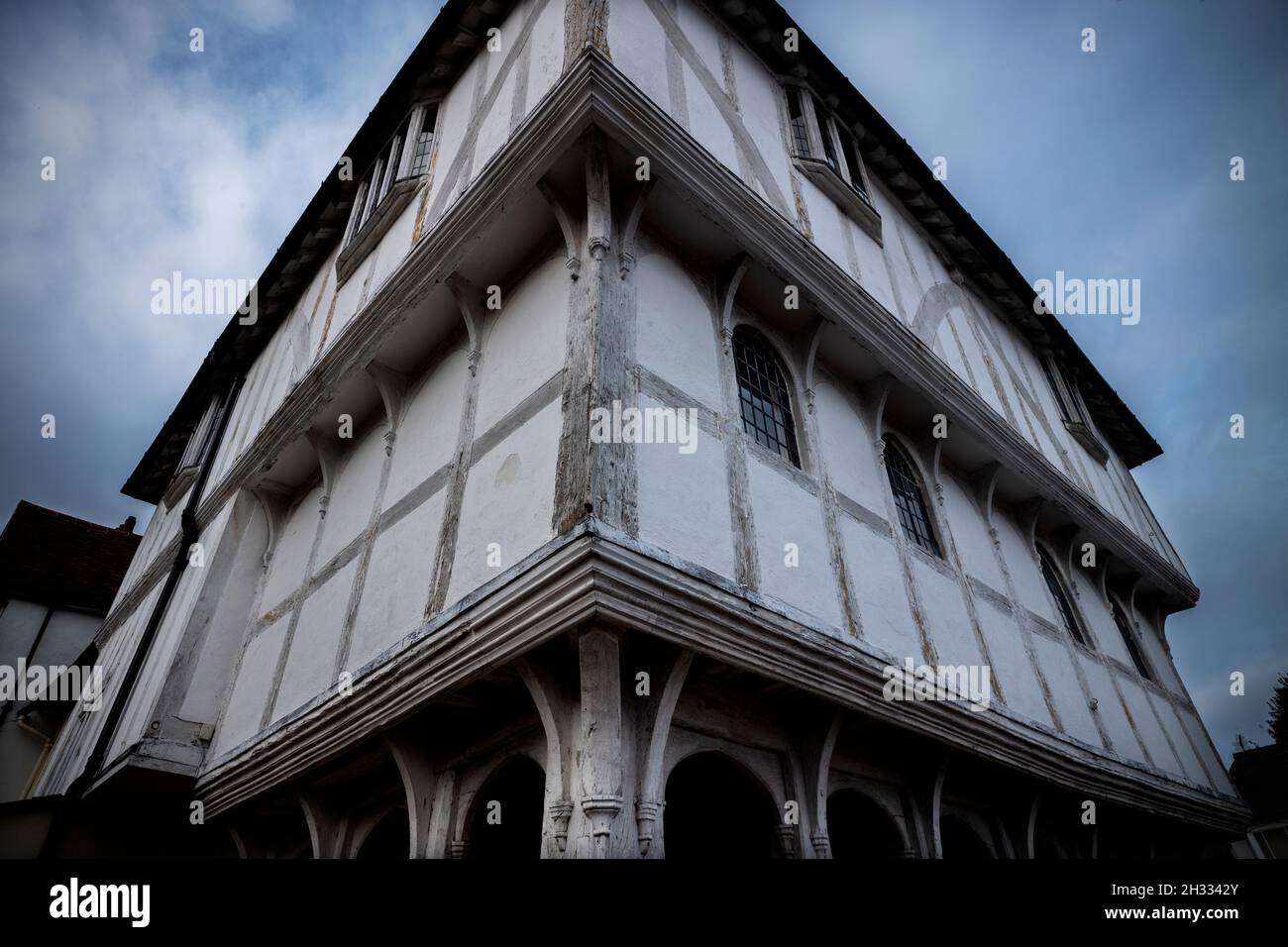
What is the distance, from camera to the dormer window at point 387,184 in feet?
27.7

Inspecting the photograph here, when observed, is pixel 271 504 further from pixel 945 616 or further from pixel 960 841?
pixel 960 841

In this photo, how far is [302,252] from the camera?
10766mm

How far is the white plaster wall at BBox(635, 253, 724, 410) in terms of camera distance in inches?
212

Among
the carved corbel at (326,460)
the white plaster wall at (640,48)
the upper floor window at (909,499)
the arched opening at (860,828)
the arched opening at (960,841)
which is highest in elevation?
the white plaster wall at (640,48)

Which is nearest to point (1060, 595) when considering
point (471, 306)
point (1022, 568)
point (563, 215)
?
point (1022, 568)

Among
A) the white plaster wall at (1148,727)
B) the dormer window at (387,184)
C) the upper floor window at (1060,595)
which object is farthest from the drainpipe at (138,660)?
the white plaster wall at (1148,727)

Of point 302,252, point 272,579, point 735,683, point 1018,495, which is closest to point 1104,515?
point 1018,495

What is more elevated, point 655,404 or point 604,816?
point 655,404

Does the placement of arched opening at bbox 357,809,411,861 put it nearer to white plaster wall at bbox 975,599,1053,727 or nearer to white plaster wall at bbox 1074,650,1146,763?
white plaster wall at bbox 975,599,1053,727

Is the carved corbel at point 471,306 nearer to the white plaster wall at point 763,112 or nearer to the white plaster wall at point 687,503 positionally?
the white plaster wall at point 687,503

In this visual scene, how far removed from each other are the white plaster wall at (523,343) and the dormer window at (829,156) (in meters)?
3.76

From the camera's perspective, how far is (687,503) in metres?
4.81
